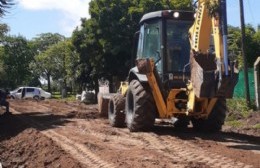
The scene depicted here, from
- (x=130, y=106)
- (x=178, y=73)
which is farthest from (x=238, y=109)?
(x=178, y=73)

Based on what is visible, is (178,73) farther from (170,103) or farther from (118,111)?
(118,111)

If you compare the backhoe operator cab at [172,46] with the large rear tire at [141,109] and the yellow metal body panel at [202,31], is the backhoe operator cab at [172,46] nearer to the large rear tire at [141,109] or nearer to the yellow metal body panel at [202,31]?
the large rear tire at [141,109]

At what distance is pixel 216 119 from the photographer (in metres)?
12.7

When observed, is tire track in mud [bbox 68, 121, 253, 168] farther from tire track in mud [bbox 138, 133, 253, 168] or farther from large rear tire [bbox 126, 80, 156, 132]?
large rear tire [bbox 126, 80, 156, 132]

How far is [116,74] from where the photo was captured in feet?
119

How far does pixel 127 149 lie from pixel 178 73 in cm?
304

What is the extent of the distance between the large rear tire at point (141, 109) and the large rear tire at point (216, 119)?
62.8 inches

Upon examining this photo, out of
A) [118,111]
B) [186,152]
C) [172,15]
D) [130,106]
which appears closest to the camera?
[186,152]

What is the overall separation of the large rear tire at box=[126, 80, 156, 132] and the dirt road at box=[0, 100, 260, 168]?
10.6 inches

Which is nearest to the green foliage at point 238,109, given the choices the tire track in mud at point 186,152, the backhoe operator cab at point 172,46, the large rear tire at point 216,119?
the large rear tire at point 216,119

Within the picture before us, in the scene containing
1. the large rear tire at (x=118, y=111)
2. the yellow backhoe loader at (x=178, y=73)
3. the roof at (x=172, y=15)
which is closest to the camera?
the yellow backhoe loader at (x=178, y=73)

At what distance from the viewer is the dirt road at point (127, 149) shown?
8430mm

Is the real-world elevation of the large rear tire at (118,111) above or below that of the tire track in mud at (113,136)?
above

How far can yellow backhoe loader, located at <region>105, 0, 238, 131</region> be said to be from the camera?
1062cm
